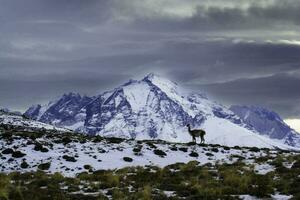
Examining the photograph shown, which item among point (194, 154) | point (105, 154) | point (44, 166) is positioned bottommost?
point (44, 166)

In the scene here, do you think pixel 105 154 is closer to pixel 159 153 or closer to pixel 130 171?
pixel 159 153

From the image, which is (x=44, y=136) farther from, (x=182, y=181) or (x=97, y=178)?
(x=182, y=181)

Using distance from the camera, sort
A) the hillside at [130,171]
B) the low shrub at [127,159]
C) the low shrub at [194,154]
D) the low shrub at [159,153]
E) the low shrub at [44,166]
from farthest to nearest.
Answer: the low shrub at [194,154]
the low shrub at [159,153]
the low shrub at [127,159]
the low shrub at [44,166]
the hillside at [130,171]

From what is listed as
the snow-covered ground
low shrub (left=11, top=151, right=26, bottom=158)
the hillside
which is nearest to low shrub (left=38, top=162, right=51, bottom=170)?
the hillside

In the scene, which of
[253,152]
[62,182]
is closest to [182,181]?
[62,182]

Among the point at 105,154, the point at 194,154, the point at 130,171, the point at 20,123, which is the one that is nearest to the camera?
the point at 130,171

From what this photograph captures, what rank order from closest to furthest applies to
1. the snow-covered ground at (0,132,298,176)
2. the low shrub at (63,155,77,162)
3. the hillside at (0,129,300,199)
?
the hillside at (0,129,300,199), the snow-covered ground at (0,132,298,176), the low shrub at (63,155,77,162)

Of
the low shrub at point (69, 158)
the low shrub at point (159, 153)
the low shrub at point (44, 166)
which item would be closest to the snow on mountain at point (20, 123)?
the low shrub at point (159, 153)

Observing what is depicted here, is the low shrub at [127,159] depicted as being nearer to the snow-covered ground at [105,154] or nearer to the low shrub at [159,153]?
the snow-covered ground at [105,154]

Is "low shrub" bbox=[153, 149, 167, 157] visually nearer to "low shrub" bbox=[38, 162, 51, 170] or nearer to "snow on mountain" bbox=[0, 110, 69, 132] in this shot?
"low shrub" bbox=[38, 162, 51, 170]

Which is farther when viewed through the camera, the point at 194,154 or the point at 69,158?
the point at 194,154

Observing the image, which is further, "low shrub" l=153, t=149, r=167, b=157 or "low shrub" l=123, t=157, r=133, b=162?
"low shrub" l=153, t=149, r=167, b=157

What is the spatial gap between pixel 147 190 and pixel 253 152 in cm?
3078

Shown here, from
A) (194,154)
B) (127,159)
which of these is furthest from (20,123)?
(127,159)
